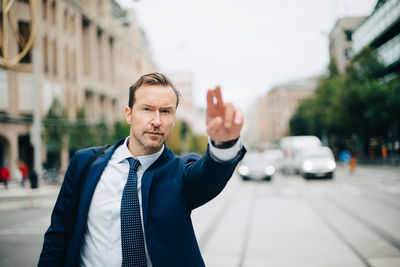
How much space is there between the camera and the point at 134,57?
44.7m

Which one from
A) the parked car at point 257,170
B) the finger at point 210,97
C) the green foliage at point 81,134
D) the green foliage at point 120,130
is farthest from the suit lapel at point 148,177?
the green foliage at point 120,130

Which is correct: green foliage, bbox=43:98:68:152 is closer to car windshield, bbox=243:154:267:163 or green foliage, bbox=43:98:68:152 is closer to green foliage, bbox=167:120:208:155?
green foliage, bbox=167:120:208:155

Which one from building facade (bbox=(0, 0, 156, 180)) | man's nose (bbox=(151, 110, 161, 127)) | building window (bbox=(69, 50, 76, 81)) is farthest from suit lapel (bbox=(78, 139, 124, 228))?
building window (bbox=(69, 50, 76, 81))

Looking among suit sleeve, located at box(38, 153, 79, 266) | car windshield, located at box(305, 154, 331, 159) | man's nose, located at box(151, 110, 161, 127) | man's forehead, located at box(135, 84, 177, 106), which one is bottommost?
car windshield, located at box(305, 154, 331, 159)

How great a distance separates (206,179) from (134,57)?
45.2m

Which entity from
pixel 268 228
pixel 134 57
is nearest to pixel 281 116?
pixel 134 57

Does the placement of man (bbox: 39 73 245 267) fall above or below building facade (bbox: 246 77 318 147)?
below

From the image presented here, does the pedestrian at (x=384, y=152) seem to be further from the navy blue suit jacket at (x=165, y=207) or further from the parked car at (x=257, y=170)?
the navy blue suit jacket at (x=165, y=207)

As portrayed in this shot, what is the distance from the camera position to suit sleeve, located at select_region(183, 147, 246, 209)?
1.54 meters

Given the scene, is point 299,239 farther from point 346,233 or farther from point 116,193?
point 116,193

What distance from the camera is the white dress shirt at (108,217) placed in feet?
5.89

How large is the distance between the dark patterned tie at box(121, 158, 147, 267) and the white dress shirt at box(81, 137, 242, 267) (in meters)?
0.04

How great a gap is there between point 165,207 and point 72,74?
29096 millimetres

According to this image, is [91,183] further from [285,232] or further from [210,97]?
[285,232]
